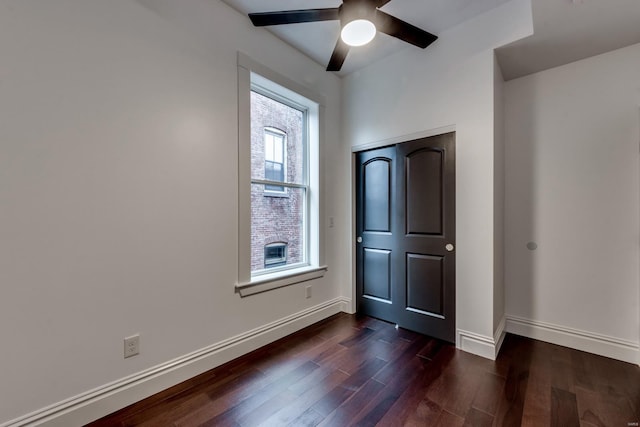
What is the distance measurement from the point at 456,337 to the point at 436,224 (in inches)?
39.9

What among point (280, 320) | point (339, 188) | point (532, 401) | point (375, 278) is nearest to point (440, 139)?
point (339, 188)

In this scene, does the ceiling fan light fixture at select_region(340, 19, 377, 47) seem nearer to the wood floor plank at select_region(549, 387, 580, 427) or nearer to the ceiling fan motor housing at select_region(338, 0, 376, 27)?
the ceiling fan motor housing at select_region(338, 0, 376, 27)

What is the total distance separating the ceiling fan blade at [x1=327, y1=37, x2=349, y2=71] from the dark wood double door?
1.01 metres

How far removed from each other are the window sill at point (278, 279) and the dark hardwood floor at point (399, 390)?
20.5 inches

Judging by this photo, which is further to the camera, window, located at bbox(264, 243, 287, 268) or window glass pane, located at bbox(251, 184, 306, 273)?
window, located at bbox(264, 243, 287, 268)

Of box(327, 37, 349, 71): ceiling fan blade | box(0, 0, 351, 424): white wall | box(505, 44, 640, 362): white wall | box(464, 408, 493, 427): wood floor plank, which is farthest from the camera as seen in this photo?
box(505, 44, 640, 362): white wall

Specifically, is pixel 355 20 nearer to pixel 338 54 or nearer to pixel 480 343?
pixel 338 54

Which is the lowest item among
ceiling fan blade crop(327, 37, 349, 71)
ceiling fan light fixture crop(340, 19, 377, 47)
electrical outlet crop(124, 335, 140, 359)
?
electrical outlet crop(124, 335, 140, 359)

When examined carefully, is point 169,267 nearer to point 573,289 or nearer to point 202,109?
point 202,109

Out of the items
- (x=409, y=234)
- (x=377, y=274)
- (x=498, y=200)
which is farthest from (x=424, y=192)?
(x=377, y=274)

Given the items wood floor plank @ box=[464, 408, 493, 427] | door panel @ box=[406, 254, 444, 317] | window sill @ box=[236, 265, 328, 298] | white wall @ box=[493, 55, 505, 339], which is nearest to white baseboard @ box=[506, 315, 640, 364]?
white wall @ box=[493, 55, 505, 339]

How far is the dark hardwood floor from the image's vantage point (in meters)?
1.54

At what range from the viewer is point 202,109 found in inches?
79.3

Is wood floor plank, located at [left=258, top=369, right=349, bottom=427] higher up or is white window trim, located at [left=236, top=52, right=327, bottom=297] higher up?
white window trim, located at [left=236, top=52, right=327, bottom=297]
